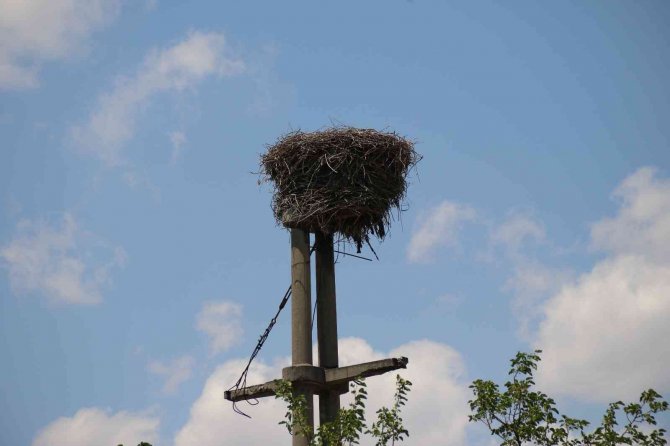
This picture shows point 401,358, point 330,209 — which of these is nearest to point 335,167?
point 330,209

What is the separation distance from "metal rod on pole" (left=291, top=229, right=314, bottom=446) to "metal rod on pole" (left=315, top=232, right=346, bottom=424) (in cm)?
21

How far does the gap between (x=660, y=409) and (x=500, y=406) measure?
1.65 m

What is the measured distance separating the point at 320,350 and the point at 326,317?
40 centimetres

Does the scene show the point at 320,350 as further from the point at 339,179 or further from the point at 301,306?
the point at 339,179

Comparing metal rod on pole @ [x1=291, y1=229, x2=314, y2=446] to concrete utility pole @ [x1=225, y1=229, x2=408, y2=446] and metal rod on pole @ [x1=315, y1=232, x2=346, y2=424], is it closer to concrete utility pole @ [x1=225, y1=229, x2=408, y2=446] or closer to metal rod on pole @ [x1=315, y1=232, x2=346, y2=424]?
concrete utility pole @ [x1=225, y1=229, x2=408, y2=446]

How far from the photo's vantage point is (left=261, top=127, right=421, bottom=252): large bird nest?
14680 millimetres

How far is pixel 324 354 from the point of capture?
1427cm

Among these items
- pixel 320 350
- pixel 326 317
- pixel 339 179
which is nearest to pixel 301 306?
pixel 326 317

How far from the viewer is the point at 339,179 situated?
48.8 feet

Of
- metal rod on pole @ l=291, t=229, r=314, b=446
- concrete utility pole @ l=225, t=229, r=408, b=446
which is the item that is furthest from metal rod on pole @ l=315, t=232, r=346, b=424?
metal rod on pole @ l=291, t=229, r=314, b=446

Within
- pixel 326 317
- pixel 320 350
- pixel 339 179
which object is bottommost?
pixel 320 350

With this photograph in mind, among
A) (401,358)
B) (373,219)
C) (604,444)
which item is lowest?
(604,444)

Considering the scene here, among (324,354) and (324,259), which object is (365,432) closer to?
(324,354)

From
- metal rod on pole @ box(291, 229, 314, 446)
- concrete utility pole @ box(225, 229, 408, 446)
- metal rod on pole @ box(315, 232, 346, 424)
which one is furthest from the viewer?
metal rod on pole @ box(315, 232, 346, 424)
